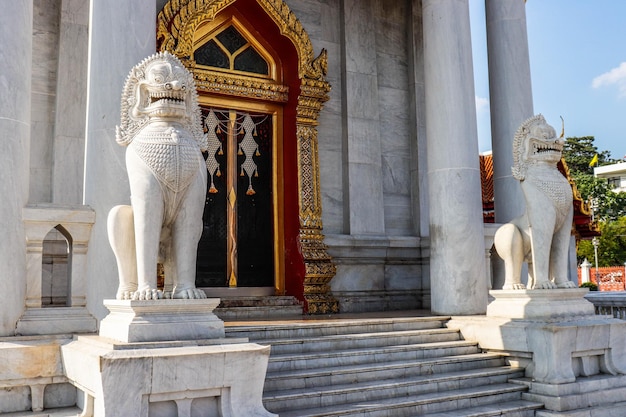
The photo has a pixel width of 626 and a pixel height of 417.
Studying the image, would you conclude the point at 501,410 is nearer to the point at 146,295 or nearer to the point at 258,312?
the point at 146,295

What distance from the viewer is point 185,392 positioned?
5.23 metres

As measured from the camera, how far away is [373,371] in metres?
7.29

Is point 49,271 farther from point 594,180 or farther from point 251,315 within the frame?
point 594,180

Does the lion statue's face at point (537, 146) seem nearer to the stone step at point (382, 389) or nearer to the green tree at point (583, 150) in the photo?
the stone step at point (382, 389)

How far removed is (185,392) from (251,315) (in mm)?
5355

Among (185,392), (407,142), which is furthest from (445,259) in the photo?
(185,392)

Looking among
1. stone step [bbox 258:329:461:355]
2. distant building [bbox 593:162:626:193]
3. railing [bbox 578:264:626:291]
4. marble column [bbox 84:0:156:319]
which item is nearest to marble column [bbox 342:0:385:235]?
stone step [bbox 258:329:461:355]

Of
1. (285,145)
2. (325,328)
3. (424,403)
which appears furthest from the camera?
(285,145)

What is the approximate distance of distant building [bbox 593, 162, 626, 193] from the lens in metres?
73.5

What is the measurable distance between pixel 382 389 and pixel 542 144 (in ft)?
12.4

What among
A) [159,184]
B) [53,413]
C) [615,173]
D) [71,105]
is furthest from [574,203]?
[615,173]

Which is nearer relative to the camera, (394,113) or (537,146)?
(537,146)

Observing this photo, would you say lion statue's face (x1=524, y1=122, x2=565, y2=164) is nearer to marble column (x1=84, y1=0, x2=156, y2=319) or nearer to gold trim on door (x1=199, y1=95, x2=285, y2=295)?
marble column (x1=84, y1=0, x2=156, y2=319)

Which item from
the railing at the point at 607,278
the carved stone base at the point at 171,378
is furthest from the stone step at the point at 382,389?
the railing at the point at 607,278
